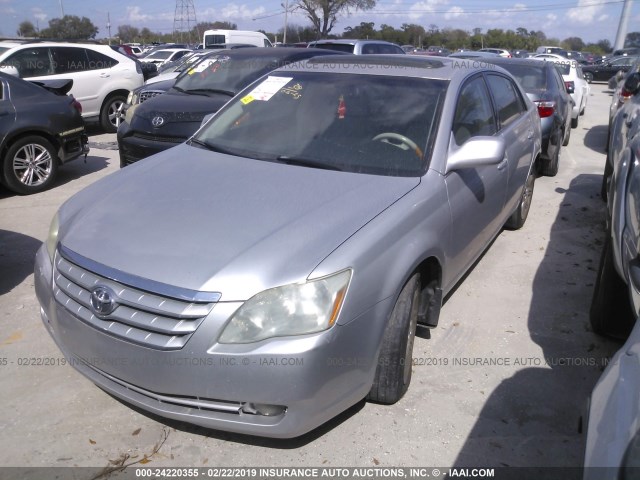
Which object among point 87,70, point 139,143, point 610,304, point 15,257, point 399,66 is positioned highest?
point 399,66

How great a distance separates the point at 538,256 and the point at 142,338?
3.87 m

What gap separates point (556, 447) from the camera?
2688 mm

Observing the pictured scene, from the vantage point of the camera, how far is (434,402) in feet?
9.75

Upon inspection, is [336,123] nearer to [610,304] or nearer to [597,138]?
[610,304]

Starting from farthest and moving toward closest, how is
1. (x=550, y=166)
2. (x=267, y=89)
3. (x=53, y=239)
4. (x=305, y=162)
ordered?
(x=550, y=166) < (x=267, y=89) < (x=305, y=162) < (x=53, y=239)

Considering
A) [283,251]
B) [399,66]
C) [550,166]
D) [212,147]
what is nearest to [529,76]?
[550,166]

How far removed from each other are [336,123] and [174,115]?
3.72 meters

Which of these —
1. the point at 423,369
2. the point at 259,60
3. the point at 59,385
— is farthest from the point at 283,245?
the point at 259,60

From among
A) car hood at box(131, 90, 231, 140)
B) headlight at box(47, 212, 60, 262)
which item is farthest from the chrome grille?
car hood at box(131, 90, 231, 140)

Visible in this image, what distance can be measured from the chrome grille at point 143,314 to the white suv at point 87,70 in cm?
862

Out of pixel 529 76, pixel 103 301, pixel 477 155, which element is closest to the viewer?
pixel 103 301

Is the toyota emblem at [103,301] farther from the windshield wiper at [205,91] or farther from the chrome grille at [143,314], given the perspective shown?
the windshield wiper at [205,91]

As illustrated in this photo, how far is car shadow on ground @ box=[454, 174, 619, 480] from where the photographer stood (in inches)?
104

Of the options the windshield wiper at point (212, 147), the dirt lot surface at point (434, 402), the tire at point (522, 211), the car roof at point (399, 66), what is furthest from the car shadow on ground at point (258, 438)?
the tire at point (522, 211)
